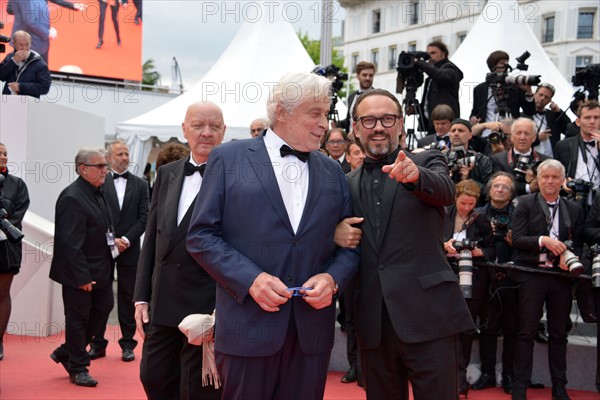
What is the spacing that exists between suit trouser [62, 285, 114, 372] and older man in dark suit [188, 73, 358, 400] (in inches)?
129

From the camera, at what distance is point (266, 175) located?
2.79m

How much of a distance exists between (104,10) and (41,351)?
2032 centimetres

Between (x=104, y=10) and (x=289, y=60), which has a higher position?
(x=104, y=10)

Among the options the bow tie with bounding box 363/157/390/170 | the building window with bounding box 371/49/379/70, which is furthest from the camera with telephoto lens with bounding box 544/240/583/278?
the building window with bounding box 371/49/379/70

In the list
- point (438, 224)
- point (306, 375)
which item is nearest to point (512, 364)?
point (438, 224)

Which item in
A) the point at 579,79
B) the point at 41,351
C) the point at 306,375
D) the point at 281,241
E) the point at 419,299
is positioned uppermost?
the point at 579,79

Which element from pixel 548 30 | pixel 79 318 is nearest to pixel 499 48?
pixel 79 318

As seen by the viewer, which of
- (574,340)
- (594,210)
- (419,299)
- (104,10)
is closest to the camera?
(419,299)

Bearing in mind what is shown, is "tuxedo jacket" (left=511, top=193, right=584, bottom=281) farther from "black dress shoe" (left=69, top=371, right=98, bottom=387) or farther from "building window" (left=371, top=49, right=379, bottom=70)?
"building window" (left=371, top=49, right=379, bottom=70)

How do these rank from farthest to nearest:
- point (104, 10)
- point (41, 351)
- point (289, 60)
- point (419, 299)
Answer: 1. point (104, 10)
2. point (289, 60)
3. point (41, 351)
4. point (419, 299)

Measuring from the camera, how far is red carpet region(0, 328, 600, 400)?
5402 millimetres

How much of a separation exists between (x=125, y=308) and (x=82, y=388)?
1136 mm

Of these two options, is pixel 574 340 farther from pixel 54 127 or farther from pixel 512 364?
pixel 54 127

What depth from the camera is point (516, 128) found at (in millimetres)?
6207
